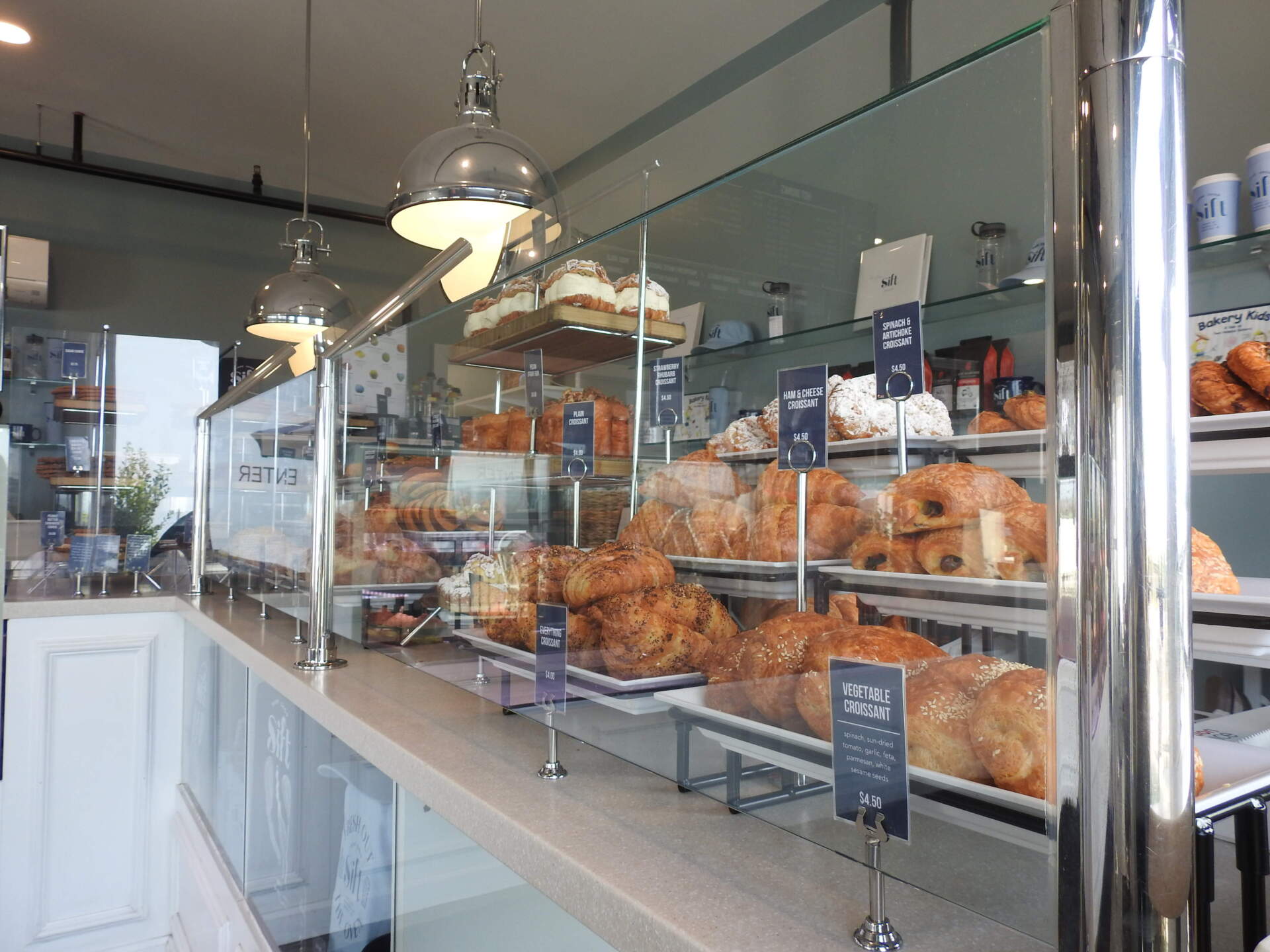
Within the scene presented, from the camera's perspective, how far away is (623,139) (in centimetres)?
475

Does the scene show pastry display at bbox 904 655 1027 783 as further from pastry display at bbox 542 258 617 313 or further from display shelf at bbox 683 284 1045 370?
pastry display at bbox 542 258 617 313

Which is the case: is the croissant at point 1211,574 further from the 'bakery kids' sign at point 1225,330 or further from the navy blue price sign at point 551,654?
the 'bakery kids' sign at point 1225,330

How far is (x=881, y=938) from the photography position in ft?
1.75

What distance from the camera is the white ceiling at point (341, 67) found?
11.8ft

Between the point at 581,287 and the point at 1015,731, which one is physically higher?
the point at 581,287

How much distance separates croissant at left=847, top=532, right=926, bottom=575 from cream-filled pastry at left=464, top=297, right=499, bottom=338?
719 millimetres

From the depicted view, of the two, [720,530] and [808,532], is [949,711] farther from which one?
[720,530]

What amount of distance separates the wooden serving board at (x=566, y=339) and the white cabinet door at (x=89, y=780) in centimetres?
215

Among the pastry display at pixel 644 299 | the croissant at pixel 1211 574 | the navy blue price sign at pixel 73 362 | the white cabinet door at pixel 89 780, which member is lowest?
the white cabinet door at pixel 89 780

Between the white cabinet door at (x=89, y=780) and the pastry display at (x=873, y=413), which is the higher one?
the pastry display at (x=873, y=413)

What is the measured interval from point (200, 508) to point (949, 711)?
305 cm

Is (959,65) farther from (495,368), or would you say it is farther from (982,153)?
(495,368)

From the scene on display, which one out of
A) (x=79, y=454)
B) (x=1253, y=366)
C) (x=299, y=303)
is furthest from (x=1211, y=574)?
(x=79, y=454)

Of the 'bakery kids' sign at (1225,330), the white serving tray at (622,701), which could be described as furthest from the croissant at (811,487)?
the 'bakery kids' sign at (1225,330)
